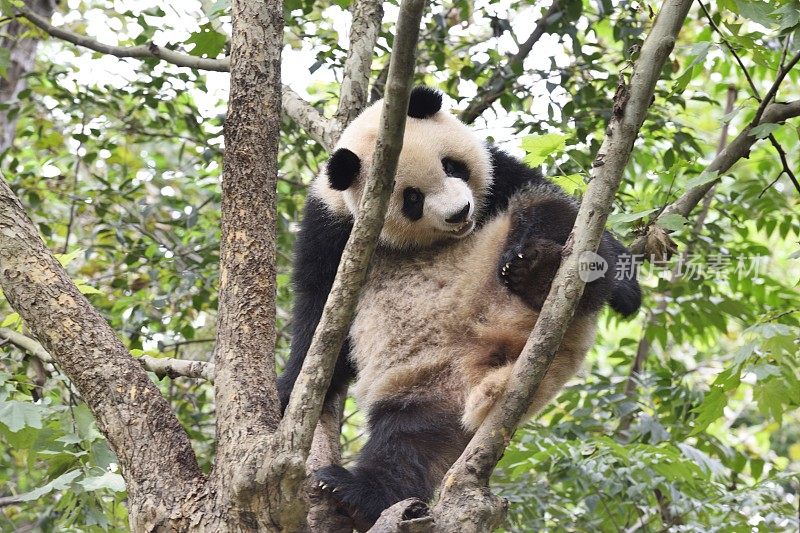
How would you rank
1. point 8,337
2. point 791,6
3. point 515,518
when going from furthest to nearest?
point 515,518, point 8,337, point 791,6

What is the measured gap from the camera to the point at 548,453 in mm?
4188

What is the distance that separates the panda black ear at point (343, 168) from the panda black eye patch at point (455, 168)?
16.7 inches

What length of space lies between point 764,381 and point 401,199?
1.93 metres

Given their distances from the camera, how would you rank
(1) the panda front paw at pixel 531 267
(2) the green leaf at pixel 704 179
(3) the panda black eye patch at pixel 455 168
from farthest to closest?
(3) the panda black eye patch at pixel 455 168 < (1) the panda front paw at pixel 531 267 < (2) the green leaf at pixel 704 179

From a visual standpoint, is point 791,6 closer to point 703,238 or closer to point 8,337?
point 703,238

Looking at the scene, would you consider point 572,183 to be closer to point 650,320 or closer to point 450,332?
point 450,332

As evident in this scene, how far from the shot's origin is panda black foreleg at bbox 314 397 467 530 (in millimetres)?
3168

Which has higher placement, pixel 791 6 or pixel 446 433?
pixel 791 6

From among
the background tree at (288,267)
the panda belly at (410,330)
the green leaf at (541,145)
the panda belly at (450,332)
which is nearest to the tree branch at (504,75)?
the background tree at (288,267)

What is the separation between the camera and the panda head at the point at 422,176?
386 cm

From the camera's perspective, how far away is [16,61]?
7.20 metres

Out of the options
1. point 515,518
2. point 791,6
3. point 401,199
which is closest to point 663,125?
point 791,6

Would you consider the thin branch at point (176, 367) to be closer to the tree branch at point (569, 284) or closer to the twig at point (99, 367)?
the twig at point (99, 367)

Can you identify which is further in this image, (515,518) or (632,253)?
(515,518)
